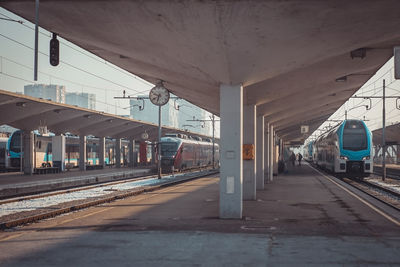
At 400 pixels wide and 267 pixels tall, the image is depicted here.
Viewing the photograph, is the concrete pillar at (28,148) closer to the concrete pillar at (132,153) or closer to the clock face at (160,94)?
the concrete pillar at (132,153)

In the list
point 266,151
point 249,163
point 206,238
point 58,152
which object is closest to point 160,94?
point 249,163

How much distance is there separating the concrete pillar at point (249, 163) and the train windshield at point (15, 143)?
2895 centimetres

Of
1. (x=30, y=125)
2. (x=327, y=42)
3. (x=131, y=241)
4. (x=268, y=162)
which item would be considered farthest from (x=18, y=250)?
(x=30, y=125)

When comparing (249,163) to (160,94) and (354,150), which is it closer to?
(160,94)

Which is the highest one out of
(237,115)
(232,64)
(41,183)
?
(232,64)

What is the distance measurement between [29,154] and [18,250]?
27286mm

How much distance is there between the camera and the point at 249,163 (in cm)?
1703

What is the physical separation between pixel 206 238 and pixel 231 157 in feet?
10.8

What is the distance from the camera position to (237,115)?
1219 centimetres

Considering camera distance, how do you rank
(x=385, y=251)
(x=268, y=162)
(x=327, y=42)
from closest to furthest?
(x=385, y=251), (x=327, y=42), (x=268, y=162)

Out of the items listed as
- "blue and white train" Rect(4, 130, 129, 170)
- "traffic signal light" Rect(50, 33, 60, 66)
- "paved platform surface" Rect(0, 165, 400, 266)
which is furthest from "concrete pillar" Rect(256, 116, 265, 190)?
"blue and white train" Rect(4, 130, 129, 170)

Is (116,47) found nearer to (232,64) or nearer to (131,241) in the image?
(232,64)

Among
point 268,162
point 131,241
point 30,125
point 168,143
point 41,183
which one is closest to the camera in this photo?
point 131,241

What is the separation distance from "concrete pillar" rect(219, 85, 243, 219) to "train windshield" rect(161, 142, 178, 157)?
92.7 feet
